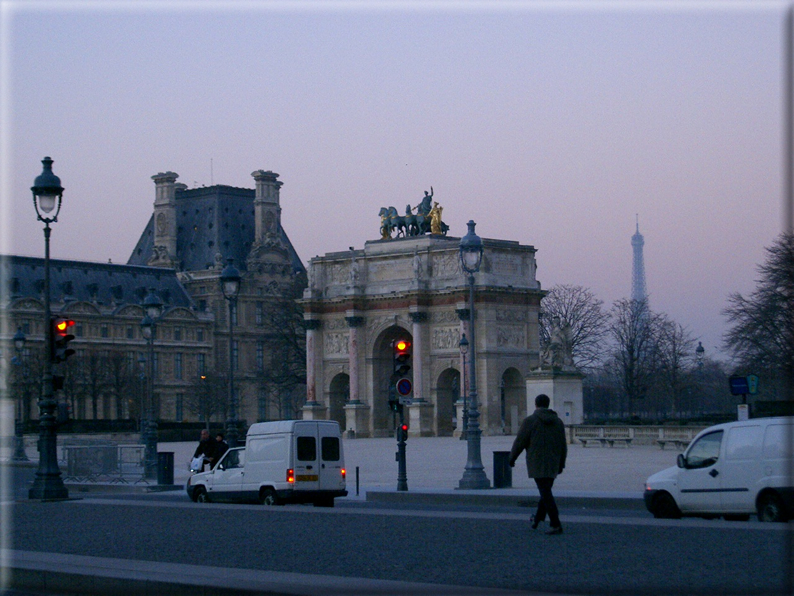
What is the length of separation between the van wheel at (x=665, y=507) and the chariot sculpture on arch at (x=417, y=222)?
224 ft

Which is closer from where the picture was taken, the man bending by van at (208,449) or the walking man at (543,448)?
the walking man at (543,448)

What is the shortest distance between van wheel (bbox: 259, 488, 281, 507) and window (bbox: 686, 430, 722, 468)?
33.2ft

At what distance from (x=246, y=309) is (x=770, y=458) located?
118650mm

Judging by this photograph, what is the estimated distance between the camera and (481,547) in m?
16.9

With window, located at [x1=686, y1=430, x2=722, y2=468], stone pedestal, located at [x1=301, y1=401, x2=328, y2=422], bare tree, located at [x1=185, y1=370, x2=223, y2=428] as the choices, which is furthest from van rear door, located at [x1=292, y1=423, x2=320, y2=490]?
bare tree, located at [x1=185, y1=370, x2=223, y2=428]

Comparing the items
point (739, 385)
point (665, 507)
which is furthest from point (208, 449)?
point (665, 507)

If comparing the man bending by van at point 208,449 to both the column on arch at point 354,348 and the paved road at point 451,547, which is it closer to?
the paved road at point 451,547

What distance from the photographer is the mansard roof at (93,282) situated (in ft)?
391

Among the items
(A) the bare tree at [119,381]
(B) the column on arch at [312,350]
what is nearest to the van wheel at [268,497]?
(B) the column on arch at [312,350]

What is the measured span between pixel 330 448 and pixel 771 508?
11708mm

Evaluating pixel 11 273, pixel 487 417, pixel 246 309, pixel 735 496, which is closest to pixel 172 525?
pixel 735 496

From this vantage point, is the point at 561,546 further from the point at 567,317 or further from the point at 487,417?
the point at 567,317

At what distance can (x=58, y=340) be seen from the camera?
94.5ft

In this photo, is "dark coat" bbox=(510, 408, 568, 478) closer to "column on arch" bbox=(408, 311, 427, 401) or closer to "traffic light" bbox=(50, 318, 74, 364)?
"traffic light" bbox=(50, 318, 74, 364)
